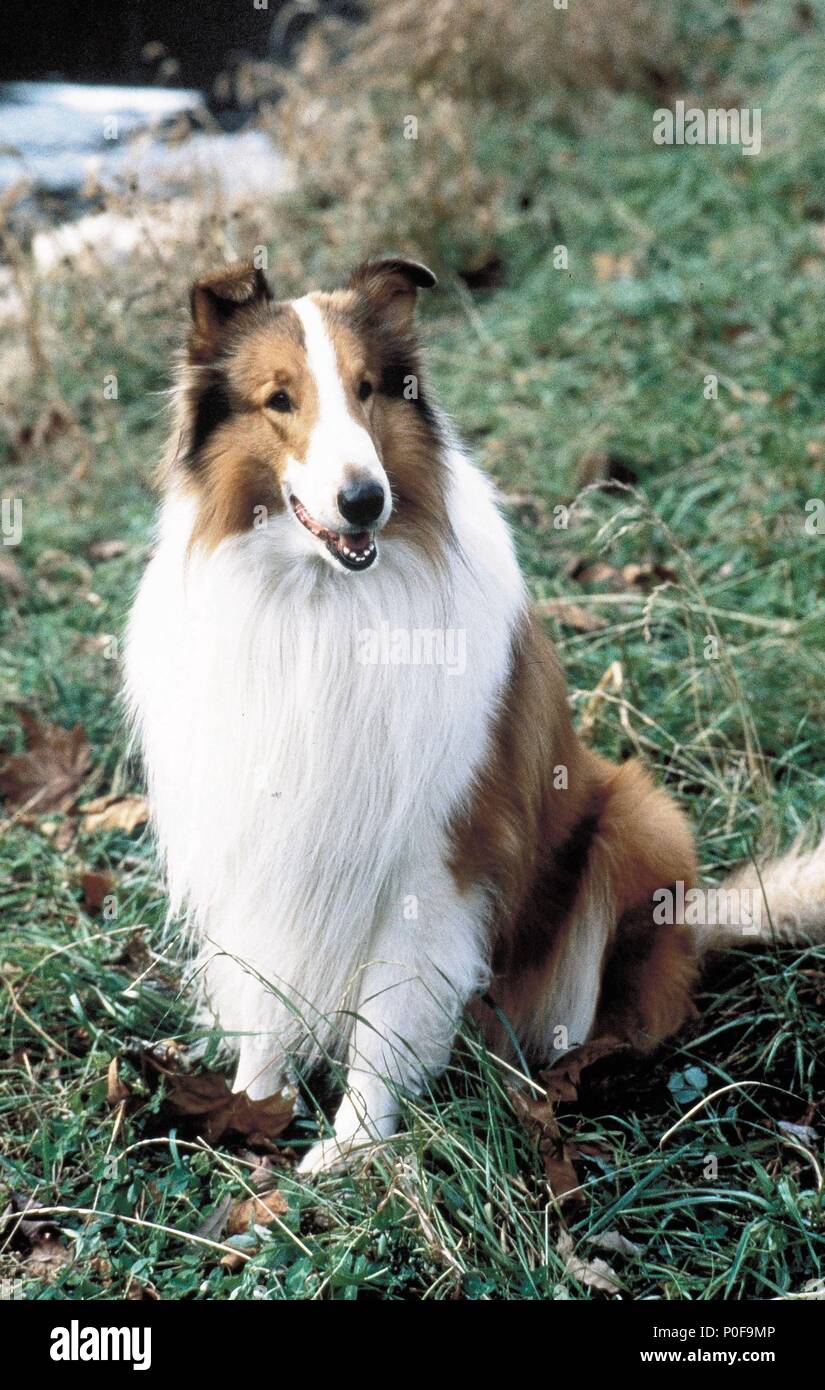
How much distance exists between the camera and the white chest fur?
2.91m

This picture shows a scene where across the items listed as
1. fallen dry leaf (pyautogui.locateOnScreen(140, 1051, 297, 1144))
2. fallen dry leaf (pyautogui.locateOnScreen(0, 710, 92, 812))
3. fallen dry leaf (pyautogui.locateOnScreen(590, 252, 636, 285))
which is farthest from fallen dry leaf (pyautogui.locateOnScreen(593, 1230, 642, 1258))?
fallen dry leaf (pyautogui.locateOnScreen(590, 252, 636, 285))

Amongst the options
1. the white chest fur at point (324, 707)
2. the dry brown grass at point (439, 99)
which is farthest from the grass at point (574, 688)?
the white chest fur at point (324, 707)

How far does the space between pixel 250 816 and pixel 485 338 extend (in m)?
3.99

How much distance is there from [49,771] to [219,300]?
6.44 ft

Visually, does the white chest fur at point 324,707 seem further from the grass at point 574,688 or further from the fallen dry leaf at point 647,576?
the fallen dry leaf at point 647,576

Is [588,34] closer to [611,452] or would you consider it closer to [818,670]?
[611,452]

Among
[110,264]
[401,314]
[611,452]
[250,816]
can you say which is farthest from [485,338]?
[250,816]

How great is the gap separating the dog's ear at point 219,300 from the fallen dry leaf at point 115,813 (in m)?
1.63

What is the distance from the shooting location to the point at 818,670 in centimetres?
423

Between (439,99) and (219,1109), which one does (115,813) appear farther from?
(439,99)

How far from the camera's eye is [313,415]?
2713 mm

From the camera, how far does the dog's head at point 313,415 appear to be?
2682mm

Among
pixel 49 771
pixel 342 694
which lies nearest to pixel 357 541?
pixel 342 694

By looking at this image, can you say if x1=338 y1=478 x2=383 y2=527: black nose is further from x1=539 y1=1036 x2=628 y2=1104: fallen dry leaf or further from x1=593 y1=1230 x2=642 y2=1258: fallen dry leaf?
x1=593 y1=1230 x2=642 y2=1258: fallen dry leaf
